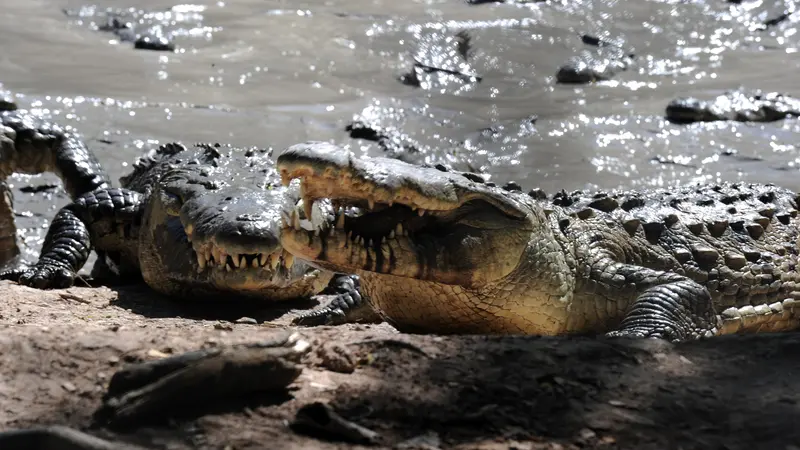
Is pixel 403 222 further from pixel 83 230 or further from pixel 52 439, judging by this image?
pixel 83 230

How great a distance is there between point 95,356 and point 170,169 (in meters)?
4.08

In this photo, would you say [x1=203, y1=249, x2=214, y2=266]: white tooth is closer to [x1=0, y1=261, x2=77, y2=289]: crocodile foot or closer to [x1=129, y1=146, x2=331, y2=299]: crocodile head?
[x1=129, y1=146, x2=331, y2=299]: crocodile head

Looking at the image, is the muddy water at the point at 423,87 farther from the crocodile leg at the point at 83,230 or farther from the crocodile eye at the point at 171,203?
the crocodile eye at the point at 171,203

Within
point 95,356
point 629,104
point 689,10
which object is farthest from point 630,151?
point 95,356

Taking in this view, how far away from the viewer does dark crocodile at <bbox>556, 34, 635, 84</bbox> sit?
12.5 metres

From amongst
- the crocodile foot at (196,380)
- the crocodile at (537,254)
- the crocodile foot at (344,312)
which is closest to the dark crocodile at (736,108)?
the crocodile at (537,254)

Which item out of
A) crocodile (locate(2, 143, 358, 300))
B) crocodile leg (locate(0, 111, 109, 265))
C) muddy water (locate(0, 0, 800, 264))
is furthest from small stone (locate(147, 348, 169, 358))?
muddy water (locate(0, 0, 800, 264))

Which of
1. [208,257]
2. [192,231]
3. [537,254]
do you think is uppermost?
[537,254]

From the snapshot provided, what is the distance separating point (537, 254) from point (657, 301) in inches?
22.7

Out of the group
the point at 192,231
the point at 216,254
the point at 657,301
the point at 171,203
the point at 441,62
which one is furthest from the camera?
the point at 441,62

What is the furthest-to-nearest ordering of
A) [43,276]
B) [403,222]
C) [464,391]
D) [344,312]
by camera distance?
[43,276], [344,312], [403,222], [464,391]

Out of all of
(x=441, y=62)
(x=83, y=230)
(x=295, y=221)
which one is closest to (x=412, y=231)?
(x=295, y=221)

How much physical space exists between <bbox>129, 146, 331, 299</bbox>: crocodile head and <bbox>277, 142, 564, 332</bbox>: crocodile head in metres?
1.03

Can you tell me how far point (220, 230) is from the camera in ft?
18.1
